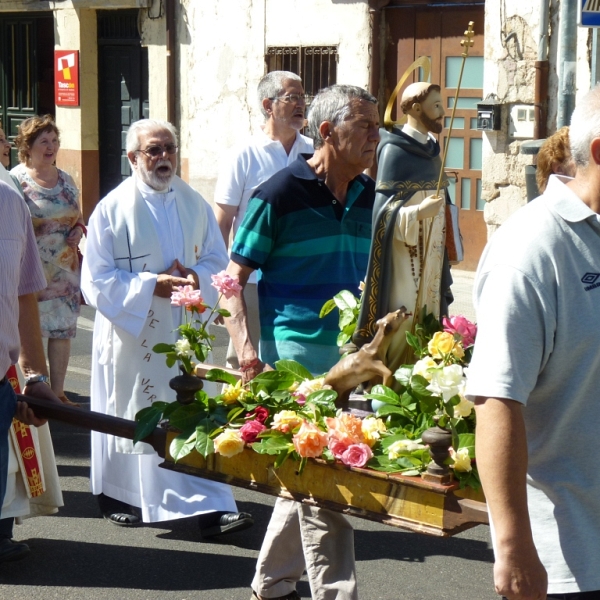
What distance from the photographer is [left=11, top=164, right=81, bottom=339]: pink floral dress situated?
7684 millimetres

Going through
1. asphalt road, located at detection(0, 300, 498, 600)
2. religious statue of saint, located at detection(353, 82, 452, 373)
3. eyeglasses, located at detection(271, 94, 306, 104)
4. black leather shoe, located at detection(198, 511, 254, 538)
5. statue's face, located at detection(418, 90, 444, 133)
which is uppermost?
eyeglasses, located at detection(271, 94, 306, 104)

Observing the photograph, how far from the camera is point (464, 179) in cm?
1237

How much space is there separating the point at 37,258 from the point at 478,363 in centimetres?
207

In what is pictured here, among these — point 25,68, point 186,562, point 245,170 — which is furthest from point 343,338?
point 25,68

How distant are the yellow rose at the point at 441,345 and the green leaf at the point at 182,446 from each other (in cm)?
76

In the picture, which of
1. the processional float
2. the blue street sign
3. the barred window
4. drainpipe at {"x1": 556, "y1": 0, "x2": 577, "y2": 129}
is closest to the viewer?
the processional float

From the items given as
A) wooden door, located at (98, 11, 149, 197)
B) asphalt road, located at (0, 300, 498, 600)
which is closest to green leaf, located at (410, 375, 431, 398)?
asphalt road, located at (0, 300, 498, 600)

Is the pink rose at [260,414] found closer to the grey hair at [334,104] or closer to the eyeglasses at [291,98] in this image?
the grey hair at [334,104]

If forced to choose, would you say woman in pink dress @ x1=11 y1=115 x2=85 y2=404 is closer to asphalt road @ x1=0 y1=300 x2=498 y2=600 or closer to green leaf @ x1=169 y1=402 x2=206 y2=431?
asphalt road @ x1=0 y1=300 x2=498 y2=600

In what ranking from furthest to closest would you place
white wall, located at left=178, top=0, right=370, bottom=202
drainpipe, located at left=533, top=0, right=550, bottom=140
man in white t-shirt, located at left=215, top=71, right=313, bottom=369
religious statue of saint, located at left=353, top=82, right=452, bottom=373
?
white wall, located at left=178, top=0, right=370, bottom=202, drainpipe, located at left=533, top=0, right=550, bottom=140, man in white t-shirt, located at left=215, top=71, right=313, bottom=369, religious statue of saint, located at left=353, top=82, right=452, bottom=373

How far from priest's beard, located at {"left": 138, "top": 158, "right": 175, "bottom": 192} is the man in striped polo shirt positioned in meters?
1.22

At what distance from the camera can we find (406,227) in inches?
146

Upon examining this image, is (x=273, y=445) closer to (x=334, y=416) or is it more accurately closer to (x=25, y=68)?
(x=334, y=416)

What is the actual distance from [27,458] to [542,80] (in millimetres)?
7128
